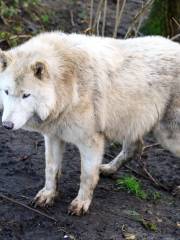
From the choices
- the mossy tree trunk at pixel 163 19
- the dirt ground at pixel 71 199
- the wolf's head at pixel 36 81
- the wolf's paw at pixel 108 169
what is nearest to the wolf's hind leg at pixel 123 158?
the wolf's paw at pixel 108 169

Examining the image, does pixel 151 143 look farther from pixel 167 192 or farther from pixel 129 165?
pixel 167 192

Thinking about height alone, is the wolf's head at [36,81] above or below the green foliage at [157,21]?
above

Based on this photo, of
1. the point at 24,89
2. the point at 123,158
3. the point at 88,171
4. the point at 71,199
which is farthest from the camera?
the point at 123,158

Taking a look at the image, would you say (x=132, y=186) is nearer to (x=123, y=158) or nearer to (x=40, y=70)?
(x=123, y=158)

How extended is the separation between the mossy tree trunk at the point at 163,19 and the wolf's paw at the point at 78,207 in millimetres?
4358

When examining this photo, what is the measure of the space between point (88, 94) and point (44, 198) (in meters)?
1.29

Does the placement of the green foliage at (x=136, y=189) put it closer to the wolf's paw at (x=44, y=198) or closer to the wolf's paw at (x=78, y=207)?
the wolf's paw at (x=78, y=207)

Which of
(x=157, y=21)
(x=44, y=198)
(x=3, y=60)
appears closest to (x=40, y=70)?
(x=3, y=60)

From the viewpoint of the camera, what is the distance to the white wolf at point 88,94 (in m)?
4.94

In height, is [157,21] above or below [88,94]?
below

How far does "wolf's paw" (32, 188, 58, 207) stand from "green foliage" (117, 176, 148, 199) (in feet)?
3.20

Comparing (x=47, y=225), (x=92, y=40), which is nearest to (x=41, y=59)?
(x=92, y=40)

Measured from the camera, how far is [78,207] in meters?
Result: 5.75

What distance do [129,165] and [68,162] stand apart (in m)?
0.82
